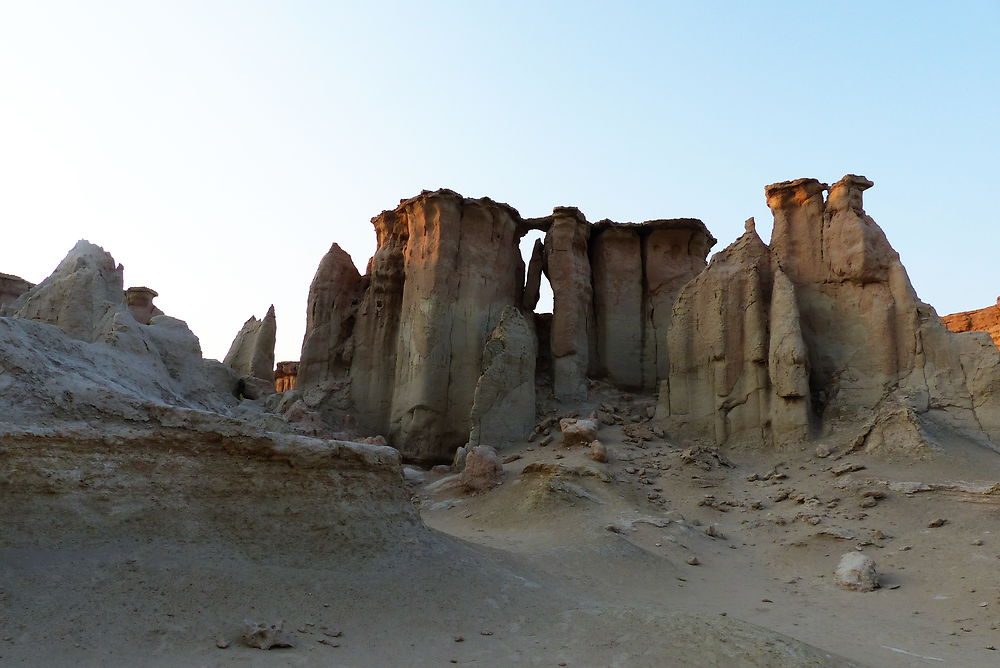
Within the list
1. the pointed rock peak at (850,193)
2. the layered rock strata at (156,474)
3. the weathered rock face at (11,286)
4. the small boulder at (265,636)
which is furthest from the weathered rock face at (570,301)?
the weathered rock face at (11,286)

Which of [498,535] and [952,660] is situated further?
[498,535]

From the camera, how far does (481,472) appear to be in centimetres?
1395

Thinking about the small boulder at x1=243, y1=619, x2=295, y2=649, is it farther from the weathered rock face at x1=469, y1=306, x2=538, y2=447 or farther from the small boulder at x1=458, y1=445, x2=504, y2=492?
the weathered rock face at x1=469, y1=306, x2=538, y2=447

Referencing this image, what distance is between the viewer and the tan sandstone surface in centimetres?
575

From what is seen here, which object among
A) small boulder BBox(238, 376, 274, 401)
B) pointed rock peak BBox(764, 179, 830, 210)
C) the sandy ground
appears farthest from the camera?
small boulder BBox(238, 376, 274, 401)

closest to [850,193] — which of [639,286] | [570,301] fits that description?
[639,286]

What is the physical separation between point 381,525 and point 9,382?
3556 mm

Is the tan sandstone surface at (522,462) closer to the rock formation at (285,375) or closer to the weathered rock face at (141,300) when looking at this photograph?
the weathered rock face at (141,300)

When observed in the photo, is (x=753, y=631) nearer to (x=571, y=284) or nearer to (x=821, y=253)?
(x=821, y=253)

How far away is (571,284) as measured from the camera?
63.6 feet

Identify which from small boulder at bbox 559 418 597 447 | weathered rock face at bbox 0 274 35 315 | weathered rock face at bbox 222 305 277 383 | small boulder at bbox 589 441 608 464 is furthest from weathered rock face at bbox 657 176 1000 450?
weathered rock face at bbox 0 274 35 315

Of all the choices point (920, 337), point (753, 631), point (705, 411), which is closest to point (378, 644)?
point (753, 631)

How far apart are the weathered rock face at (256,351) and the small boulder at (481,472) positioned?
958 centimetres

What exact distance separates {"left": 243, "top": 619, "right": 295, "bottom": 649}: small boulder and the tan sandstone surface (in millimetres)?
19
